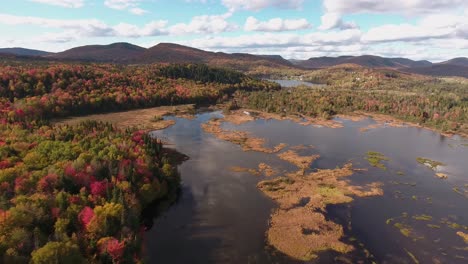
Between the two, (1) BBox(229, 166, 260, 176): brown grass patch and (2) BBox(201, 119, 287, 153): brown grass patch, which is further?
(2) BBox(201, 119, 287, 153): brown grass patch

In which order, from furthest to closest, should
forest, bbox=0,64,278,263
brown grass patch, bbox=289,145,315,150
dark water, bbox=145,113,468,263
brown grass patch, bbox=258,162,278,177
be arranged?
brown grass patch, bbox=289,145,315,150 < brown grass patch, bbox=258,162,278,177 < dark water, bbox=145,113,468,263 < forest, bbox=0,64,278,263

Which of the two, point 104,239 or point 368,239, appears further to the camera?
point 368,239

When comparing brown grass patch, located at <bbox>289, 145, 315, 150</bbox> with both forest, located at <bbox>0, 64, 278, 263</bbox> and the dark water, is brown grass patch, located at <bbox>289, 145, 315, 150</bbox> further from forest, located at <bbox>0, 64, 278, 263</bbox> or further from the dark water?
forest, located at <bbox>0, 64, 278, 263</bbox>

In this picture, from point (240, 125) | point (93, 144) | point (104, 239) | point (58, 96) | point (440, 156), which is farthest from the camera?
point (58, 96)

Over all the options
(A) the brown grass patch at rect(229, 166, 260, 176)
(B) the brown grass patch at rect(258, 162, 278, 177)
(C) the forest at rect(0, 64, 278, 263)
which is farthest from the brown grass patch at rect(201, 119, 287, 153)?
(C) the forest at rect(0, 64, 278, 263)

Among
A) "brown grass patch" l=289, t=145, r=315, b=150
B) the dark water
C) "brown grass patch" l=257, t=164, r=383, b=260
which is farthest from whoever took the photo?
"brown grass patch" l=289, t=145, r=315, b=150

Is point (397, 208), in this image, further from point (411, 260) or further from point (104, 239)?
point (104, 239)

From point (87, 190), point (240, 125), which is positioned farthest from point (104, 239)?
point (240, 125)

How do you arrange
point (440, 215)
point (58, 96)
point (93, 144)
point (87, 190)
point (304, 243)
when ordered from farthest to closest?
point (58, 96), point (93, 144), point (440, 215), point (87, 190), point (304, 243)
